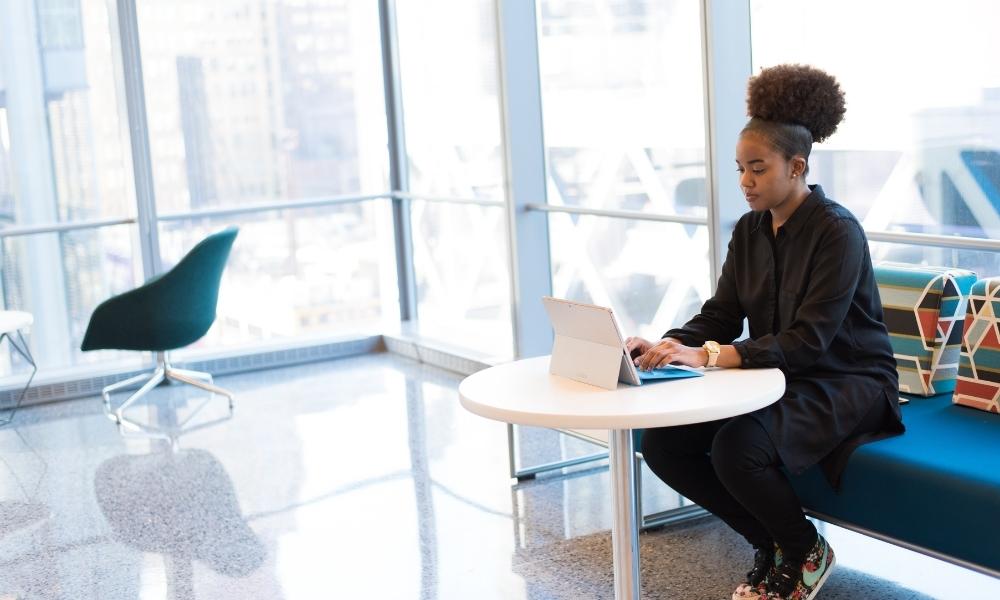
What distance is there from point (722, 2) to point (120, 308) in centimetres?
301

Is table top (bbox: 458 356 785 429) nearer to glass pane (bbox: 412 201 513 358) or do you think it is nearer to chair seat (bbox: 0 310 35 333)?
chair seat (bbox: 0 310 35 333)

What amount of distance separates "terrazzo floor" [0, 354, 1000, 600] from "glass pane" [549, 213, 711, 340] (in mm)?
729

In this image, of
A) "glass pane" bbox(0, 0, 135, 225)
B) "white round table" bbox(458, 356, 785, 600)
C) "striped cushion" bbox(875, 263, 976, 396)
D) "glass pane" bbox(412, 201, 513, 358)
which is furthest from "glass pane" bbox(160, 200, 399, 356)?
"white round table" bbox(458, 356, 785, 600)

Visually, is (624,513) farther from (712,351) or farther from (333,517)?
(333,517)

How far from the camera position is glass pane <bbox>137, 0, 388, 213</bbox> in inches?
256

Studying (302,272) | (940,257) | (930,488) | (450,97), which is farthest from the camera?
(302,272)

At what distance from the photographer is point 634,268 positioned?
17.3 ft

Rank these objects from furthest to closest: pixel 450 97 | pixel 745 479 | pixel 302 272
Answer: pixel 302 272, pixel 450 97, pixel 745 479

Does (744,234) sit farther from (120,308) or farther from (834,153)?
(120,308)

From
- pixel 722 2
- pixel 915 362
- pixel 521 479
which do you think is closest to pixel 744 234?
pixel 915 362

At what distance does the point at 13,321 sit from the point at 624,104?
9.44ft

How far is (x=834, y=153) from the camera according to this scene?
13.4ft

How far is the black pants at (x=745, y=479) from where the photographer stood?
2844 mm

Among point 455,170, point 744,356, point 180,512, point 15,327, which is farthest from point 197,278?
point 744,356
